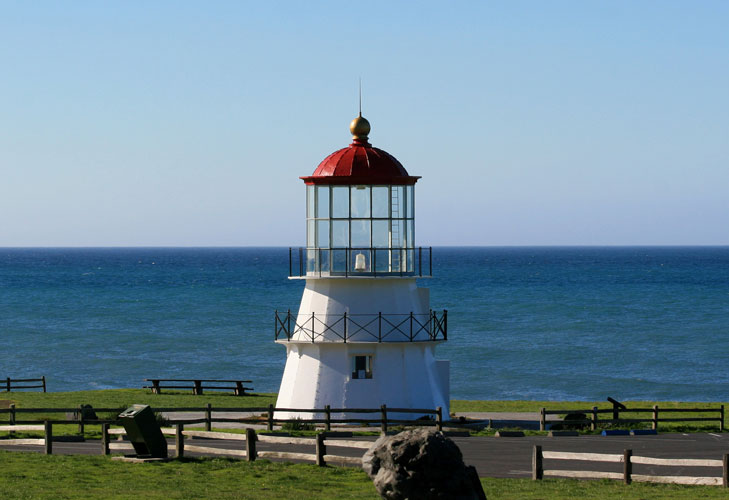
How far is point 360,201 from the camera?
33531mm

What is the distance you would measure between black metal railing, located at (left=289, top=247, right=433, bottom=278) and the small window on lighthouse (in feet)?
7.60

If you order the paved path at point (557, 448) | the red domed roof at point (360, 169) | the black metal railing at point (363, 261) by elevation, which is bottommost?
the paved path at point (557, 448)

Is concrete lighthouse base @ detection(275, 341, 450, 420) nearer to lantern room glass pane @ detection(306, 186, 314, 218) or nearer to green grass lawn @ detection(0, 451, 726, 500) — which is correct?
lantern room glass pane @ detection(306, 186, 314, 218)

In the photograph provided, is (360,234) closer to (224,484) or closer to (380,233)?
(380,233)

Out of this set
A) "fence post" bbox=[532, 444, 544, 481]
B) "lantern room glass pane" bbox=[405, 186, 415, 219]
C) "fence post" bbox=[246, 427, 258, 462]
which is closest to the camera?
"fence post" bbox=[532, 444, 544, 481]

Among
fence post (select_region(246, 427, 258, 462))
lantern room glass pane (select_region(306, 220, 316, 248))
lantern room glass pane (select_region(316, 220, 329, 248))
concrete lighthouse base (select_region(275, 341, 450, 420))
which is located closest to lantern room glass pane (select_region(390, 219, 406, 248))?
lantern room glass pane (select_region(316, 220, 329, 248))

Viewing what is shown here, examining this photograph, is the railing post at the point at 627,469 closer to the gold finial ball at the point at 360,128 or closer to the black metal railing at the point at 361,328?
the black metal railing at the point at 361,328

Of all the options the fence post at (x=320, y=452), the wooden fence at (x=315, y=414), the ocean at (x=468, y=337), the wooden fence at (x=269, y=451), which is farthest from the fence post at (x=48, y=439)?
the ocean at (x=468, y=337)

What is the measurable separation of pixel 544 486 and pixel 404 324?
12.5 m

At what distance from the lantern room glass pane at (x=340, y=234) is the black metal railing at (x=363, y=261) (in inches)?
5.6

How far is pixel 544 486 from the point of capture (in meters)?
21.2

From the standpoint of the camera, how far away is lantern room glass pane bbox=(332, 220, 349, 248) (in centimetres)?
3350

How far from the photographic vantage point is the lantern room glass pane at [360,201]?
33469 mm

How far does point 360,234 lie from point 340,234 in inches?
21.7
